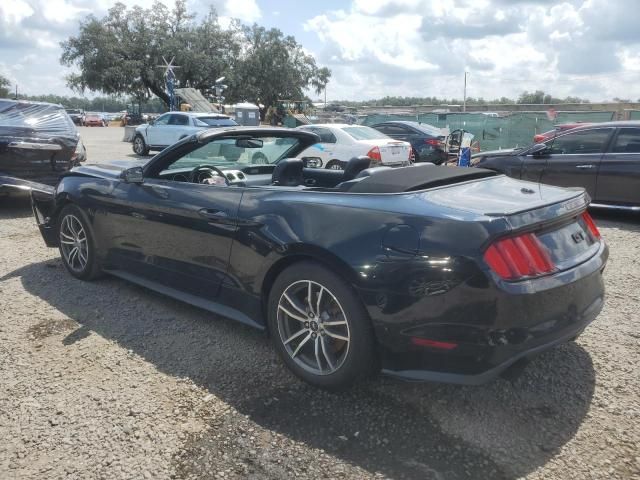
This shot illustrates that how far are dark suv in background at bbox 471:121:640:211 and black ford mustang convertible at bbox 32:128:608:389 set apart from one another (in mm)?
5117

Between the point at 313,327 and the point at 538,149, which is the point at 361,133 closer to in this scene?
the point at 538,149

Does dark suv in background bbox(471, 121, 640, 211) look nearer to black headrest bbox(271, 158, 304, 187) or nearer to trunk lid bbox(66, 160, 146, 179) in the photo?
black headrest bbox(271, 158, 304, 187)

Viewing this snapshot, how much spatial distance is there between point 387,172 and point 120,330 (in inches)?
86.5

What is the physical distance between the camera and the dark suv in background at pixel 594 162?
24.7 ft

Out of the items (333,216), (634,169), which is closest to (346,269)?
(333,216)

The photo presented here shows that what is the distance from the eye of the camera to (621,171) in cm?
752

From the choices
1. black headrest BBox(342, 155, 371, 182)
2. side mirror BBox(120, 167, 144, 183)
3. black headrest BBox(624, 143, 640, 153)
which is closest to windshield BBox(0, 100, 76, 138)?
side mirror BBox(120, 167, 144, 183)

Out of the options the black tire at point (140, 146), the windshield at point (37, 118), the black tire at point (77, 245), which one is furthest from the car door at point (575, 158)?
the black tire at point (140, 146)

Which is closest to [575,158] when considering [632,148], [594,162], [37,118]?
[594,162]

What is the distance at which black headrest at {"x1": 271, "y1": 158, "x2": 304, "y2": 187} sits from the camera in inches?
153

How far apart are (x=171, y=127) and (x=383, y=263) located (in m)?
17.0

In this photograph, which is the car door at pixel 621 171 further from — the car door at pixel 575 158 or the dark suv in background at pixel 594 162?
the car door at pixel 575 158

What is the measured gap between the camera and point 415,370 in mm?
2609

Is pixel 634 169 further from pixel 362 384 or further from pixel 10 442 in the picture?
pixel 10 442
